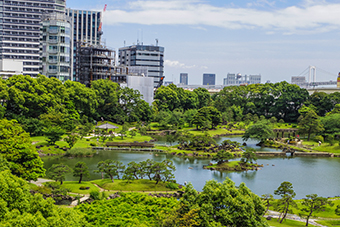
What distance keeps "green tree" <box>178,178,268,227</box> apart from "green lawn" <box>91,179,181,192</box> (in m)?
11.7

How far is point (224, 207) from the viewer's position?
1664 cm

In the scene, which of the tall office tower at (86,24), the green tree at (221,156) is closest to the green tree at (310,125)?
the green tree at (221,156)

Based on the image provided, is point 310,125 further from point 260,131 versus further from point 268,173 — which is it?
point 268,173

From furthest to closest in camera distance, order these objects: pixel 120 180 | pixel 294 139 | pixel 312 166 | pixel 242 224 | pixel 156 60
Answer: pixel 156 60 → pixel 294 139 → pixel 312 166 → pixel 120 180 → pixel 242 224

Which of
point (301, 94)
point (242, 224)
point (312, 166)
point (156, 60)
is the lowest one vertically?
point (312, 166)

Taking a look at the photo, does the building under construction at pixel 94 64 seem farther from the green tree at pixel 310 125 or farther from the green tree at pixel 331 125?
the green tree at pixel 331 125

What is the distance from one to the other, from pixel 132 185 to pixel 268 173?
1615 cm

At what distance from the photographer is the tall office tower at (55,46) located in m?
62.9

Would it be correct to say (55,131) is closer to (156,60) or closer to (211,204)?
(211,204)

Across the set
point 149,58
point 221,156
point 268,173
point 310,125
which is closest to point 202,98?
point 149,58

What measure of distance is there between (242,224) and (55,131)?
1263 inches

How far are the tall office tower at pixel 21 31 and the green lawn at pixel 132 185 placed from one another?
6582 centimetres

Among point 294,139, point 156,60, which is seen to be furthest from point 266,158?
point 156,60

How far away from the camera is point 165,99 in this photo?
81.4 meters
